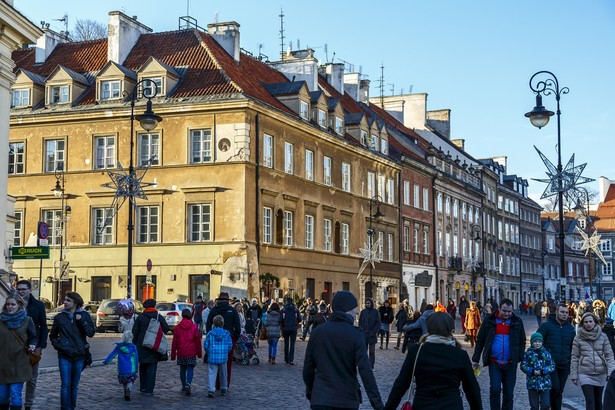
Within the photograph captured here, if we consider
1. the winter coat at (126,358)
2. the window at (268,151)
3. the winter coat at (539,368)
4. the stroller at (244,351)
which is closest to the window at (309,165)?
the window at (268,151)

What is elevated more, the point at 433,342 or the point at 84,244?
the point at 84,244

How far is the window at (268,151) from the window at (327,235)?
275 inches

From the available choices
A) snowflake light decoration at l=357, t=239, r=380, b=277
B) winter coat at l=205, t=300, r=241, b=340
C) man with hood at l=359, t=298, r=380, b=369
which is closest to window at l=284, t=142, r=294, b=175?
snowflake light decoration at l=357, t=239, r=380, b=277

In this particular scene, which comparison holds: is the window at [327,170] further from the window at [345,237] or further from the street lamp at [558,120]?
the street lamp at [558,120]

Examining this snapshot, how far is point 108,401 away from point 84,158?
2995cm

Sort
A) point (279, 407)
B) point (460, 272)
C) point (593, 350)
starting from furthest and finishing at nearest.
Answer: point (460, 272), point (279, 407), point (593, 350)

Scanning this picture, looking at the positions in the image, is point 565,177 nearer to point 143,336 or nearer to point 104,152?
point 143,336

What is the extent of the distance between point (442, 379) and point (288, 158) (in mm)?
39221

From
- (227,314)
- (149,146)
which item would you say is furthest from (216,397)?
(149,146)

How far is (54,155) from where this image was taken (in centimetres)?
4541

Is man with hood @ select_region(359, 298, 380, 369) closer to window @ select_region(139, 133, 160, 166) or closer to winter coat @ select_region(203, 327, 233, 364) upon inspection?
winter coat @ select_region(203, 327, 233, 364)

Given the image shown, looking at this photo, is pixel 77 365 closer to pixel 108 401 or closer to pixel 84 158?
pixel 108 401

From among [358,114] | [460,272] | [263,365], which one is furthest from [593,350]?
[460,272]

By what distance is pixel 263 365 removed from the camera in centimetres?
2483
